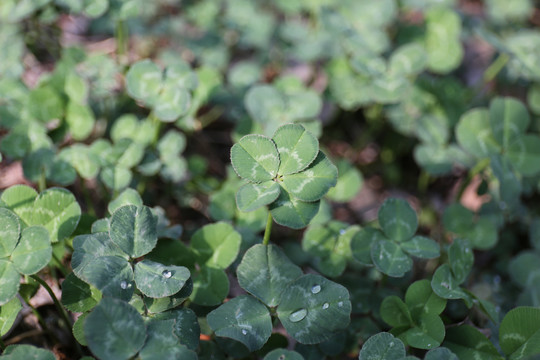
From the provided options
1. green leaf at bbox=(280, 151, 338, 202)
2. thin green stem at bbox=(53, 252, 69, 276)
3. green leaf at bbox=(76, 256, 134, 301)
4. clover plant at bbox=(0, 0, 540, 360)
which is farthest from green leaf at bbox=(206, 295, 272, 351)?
thin green stem at bbox=(53, 252, 69, 276)

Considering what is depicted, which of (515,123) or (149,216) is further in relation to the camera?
(515,123)

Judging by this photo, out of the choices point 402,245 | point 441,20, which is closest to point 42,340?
point 402,245

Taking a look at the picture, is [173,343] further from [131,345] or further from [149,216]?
[149,216]

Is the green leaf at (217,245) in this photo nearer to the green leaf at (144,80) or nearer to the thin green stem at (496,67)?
the green leaf at (144,80)

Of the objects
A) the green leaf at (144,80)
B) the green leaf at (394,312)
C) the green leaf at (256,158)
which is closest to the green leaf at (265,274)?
the green leaf at (256,158)

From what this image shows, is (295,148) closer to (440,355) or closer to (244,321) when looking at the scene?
(244,321)

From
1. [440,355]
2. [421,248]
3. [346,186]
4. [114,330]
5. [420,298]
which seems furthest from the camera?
[346,186]

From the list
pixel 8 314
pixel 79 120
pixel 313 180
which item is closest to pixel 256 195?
pixel 313 180
